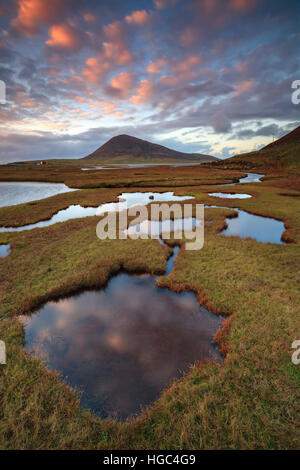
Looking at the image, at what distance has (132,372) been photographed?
7.46m

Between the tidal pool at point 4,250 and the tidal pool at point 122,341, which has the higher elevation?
the tidal pool at point 4,250

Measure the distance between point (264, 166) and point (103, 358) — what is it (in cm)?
15693

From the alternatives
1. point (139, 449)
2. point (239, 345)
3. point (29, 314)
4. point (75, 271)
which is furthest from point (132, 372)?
point (75, 271)

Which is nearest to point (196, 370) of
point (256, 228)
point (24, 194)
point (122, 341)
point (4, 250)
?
point (122, 341)

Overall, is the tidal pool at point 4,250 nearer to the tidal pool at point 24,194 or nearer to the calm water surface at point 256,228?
Result: the calm water surface at point 256,228

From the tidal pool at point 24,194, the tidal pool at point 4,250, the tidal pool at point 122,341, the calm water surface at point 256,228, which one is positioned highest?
the tidal pool at point 24,194

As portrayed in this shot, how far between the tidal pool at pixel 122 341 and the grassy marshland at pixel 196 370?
0.62 meters

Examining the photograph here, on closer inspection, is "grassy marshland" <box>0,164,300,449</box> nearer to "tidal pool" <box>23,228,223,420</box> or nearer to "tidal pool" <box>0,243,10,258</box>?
"tidal pool" <box>23,228,223,420</box>

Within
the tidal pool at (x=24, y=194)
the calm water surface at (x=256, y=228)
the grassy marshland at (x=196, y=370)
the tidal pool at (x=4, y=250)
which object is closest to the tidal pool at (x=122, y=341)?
the grassy marshland at (x=196, y=370)

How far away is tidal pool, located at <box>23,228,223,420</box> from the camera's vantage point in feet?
22.8

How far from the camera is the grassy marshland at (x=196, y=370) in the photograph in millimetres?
5234

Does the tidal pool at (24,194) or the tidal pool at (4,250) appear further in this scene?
the tidal pool at (24,194)

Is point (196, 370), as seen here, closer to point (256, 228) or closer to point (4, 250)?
point (4, 250)

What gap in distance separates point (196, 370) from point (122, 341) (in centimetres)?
332
